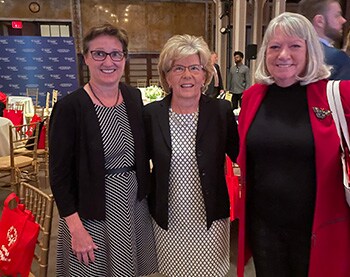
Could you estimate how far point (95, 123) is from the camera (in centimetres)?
138

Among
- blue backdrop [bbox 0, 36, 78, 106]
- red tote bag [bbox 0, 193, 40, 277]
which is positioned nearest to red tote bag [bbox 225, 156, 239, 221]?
red tote bag [bbox 0, 193, 40, 277]

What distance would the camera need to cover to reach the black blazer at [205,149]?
147 centimetres

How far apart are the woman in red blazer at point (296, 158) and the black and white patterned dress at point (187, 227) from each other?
0.22m

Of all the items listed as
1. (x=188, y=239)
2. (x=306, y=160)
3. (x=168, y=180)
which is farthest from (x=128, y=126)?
(x=306, y=160)

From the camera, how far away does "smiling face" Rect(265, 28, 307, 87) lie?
1286 mm

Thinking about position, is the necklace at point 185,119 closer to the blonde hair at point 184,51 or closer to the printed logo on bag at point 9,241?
the blonde hair at point 184,51

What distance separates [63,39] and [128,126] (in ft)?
29.8

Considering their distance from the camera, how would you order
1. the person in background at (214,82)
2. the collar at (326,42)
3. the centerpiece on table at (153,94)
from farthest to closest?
the centerpiece on table at (153,94) → the collar at (326,42) → the person in background at (214,82)

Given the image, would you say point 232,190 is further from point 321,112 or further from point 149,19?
point 149,19

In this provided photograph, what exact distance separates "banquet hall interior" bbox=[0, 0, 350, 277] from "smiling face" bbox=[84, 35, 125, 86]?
23.5 ft

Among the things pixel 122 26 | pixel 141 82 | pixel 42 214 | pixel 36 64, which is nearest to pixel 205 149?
pixel 42 214

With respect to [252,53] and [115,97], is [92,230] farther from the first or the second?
[252,53]

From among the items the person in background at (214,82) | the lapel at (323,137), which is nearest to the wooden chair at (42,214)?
the person in background at (214,82)

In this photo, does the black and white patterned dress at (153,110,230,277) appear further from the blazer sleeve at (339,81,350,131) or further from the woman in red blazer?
the blazer sleeve at (339,81,350,131)
